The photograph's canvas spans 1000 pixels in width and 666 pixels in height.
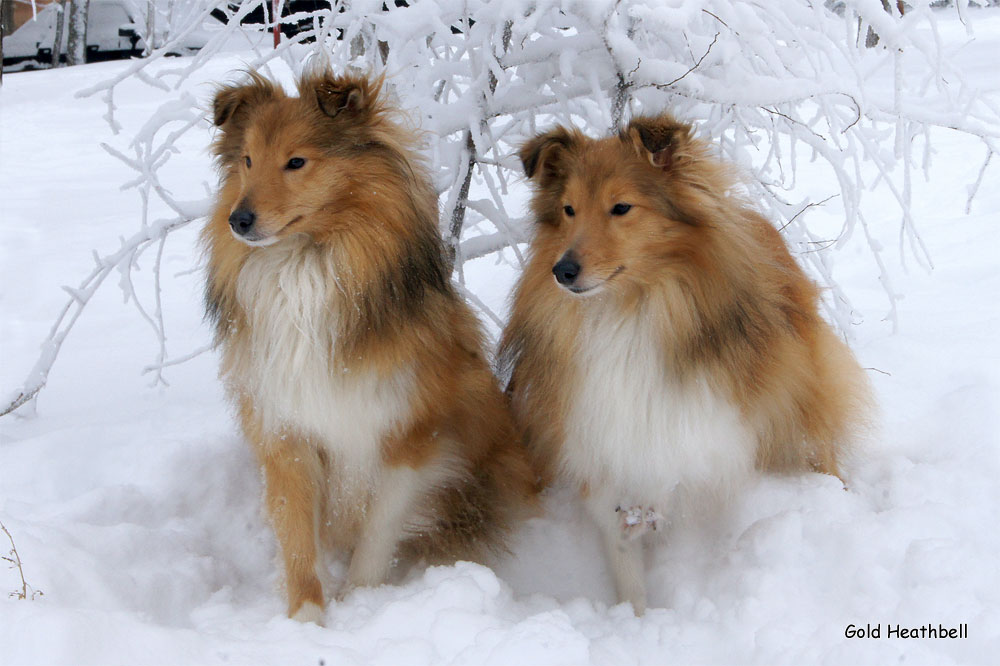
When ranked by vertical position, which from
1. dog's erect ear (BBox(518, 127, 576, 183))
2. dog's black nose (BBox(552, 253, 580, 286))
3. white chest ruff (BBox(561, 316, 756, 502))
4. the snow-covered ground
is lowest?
the snow-covered ground

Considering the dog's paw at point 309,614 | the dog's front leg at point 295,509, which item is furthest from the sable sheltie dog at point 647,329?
the dog's paw at point 309,614

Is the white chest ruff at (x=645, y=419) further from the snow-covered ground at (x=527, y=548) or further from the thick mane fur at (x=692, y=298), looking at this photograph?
the snow-covered ground at (x=527, y=548)

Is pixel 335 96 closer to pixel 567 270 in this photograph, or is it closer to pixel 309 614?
pixel 567 270

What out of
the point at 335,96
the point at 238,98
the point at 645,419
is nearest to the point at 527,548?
the point at 645,419

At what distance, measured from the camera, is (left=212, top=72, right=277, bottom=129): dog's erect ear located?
2.93 m

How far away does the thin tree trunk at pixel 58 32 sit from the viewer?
54.1 ft

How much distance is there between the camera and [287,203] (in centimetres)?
271

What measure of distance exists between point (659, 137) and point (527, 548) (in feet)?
5.80

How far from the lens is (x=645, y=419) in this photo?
9.43ft

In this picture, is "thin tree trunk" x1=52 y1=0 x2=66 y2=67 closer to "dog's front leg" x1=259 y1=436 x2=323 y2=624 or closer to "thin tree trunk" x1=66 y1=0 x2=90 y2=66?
"thin tree trunk" x1=66 y1=0 x2=90 y2=66

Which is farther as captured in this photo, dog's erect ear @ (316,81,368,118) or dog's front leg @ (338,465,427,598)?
dog's front leg @ (338,465,427,598)

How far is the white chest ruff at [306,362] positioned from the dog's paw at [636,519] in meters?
0.90

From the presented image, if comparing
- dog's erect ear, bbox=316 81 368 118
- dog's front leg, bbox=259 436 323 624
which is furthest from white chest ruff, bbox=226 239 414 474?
dog's erect ear, bbox=316 81 368 118

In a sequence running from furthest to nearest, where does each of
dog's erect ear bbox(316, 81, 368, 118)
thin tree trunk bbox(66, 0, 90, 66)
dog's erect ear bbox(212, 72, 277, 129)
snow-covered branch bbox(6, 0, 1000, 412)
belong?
thin tree trunk bbox(66, 0, 90, 66) < snow-covered branch bbox(6, 0, 1000, 412) < dog's erect ear bbox(212, 72, 277, 129) < dog's erect ear bbox(316, 81, 368, 118)
